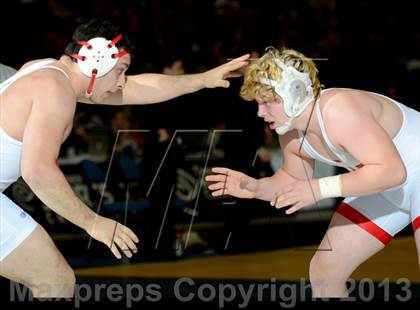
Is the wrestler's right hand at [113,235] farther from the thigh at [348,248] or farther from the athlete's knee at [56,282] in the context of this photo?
the thigh at [348,248]

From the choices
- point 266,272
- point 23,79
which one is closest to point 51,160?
point 23,79

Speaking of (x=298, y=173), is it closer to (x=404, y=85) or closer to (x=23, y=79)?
(x=23, y=79)

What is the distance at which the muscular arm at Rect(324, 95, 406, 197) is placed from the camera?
4227 millimetres

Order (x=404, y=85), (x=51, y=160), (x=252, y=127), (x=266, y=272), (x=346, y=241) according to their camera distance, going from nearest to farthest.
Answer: (x=51, y=160), (x=346, y=241), (x=266, y=272), (x=252, y=127), (x=404, y=85)

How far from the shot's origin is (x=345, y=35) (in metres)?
11.0

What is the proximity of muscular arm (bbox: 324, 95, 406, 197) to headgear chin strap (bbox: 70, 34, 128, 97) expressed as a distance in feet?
3.01

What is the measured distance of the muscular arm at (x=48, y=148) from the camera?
4012 millimetres

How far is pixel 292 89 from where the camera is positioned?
14.5 ft

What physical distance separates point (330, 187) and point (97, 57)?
107cm

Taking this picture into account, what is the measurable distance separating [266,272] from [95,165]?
177cm

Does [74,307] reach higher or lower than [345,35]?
lower

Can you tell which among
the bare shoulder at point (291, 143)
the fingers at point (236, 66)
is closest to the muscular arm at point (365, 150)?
the bare shoulder at point (291, 143)

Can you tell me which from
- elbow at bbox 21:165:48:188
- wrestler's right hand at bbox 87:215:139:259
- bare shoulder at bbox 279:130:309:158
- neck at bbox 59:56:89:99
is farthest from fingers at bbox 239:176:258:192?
elbow at bbox 21:165:48:188

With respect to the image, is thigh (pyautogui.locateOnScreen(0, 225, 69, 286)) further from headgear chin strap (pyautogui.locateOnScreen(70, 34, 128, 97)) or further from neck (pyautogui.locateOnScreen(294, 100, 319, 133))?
neck (pyautogui.locateOnScreen(294, 100, 319, 133))
